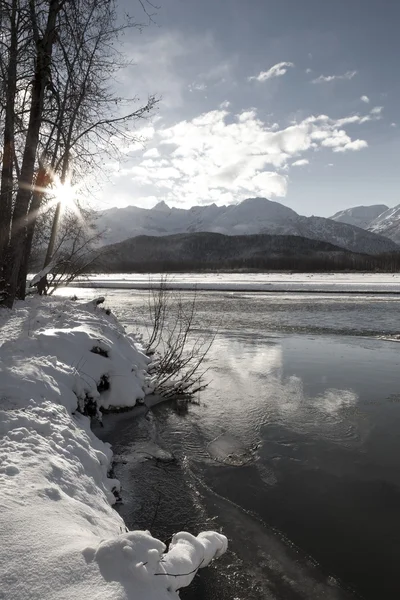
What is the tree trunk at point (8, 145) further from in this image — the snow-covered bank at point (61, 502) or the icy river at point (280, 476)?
the icy river at point (280, 476)

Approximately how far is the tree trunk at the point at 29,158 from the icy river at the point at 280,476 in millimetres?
3630

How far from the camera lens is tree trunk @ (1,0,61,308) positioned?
754 centimetres

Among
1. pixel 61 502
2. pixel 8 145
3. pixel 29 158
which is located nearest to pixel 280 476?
pixel 61 502

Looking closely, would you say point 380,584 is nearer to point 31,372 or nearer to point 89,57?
point 31,372

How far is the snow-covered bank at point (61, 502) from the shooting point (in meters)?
2.01

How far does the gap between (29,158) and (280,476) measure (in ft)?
24.9

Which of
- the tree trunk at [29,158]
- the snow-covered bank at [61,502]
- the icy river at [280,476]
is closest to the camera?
the snow-covered bank at [61,502]

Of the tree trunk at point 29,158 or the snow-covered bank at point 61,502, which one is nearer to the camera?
the snow-covered bank at point 61,502

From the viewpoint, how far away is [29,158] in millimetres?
7852

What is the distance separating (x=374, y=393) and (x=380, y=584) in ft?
19.0

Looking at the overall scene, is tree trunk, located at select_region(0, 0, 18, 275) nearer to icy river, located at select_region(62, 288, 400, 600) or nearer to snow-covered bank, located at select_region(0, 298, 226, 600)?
snow-covered bank, located at select_region(0, 298, 226, 600)

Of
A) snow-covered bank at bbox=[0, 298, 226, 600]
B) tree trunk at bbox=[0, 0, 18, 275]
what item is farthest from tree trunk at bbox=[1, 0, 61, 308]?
snow-covered bank at bbox=[0, 298, 226, 600]

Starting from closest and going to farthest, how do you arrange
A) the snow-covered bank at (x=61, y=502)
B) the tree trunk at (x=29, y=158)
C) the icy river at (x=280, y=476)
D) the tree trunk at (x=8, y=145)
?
the snow-covered bank at (x=61, y=502), the icy river at (x=280, y=476), the tree trunk at (x=8, y=145), the tree trunk at (x=29, y=158)

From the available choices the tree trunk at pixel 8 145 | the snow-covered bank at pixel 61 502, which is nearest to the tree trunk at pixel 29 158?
the tree trunk at pixel 8 145
